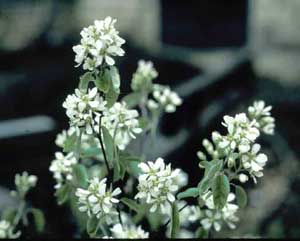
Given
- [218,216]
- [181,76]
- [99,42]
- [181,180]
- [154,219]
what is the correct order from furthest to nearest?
[181,76]
[181,180]
[154,219]
[218,216]
[99,42]

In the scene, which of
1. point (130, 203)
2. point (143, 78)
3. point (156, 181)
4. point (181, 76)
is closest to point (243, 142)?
point (156, 181)

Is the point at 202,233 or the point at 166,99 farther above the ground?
the point at 166,99

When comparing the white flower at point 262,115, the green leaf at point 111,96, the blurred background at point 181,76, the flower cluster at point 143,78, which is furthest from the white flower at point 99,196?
the blurred background at point 181,76

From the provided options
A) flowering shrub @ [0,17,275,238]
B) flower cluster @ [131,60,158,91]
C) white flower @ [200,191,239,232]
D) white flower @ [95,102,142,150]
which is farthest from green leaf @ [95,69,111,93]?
flower cluster @ [131,60,158,91]

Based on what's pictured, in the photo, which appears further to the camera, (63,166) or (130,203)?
(63,166)

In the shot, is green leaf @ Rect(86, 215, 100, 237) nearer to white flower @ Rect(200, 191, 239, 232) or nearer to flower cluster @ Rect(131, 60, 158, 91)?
white flower @ Rect(200, 191, 239, 232)

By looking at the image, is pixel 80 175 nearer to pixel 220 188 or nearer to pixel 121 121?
pixel 121 121

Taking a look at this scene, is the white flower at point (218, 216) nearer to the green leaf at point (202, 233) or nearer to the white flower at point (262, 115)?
the green leaf at point (202, 233)

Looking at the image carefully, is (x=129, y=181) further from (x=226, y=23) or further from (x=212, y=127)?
(x=226, y=23)

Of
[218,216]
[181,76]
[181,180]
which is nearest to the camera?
[218,216]
